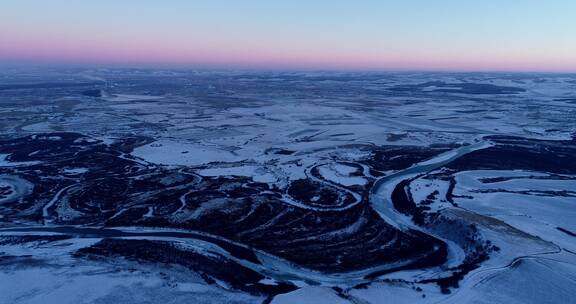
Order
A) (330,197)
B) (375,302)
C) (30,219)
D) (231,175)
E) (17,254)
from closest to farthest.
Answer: (375,302) → (17,254) → (30,219) → (330,197) → (231,175)

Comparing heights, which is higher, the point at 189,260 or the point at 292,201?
the point at 292,201

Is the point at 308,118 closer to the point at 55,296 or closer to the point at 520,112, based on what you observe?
the point at 520,112

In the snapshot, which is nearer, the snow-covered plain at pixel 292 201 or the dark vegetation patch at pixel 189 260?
the snow-covered plain at pixel 292 201

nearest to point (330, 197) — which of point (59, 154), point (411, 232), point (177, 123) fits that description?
point (411, 232)

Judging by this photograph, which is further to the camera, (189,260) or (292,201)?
(292,201)

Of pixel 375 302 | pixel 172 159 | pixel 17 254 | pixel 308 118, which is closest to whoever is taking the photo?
pixel 375 302

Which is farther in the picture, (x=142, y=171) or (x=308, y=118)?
(x=308, y=118)

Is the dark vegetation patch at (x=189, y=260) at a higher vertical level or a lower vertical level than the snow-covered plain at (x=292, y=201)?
lower

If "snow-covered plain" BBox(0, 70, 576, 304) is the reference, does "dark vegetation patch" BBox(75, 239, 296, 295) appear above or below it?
below

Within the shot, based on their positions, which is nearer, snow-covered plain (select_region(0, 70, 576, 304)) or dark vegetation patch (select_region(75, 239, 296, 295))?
snow-covered plain (select_region(0, 70, 576, 304))

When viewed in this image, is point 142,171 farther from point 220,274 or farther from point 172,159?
point 220,274

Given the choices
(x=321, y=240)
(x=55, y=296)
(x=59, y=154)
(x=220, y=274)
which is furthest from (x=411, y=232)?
(x=59, y=154)
